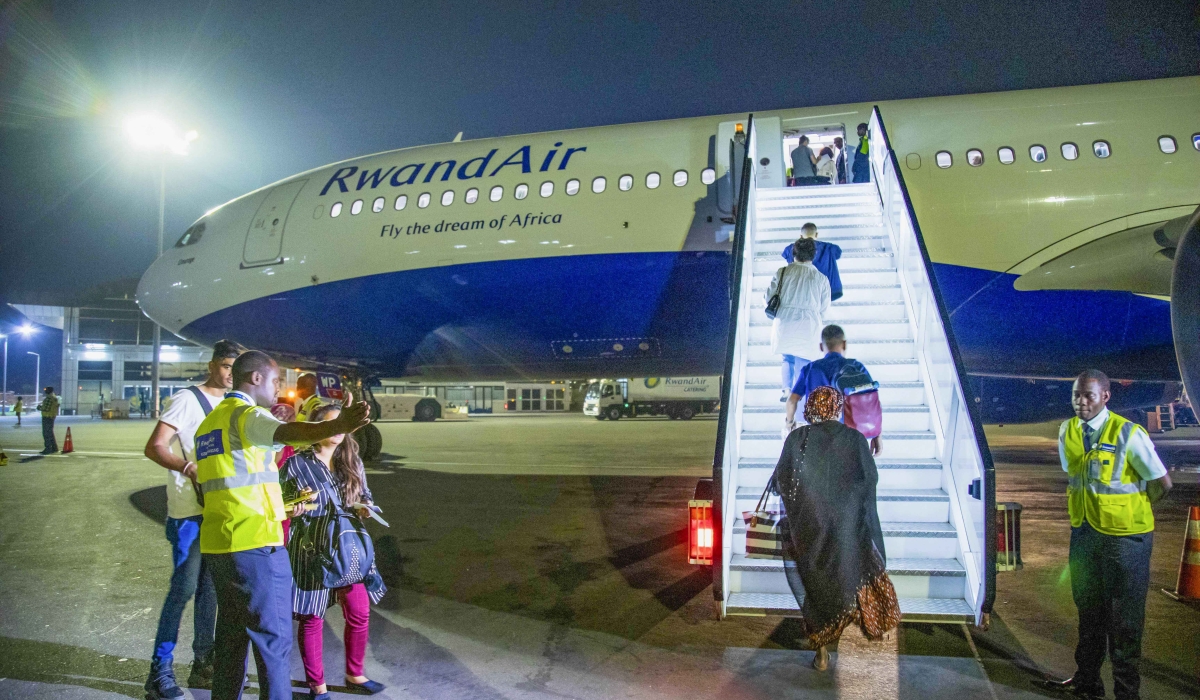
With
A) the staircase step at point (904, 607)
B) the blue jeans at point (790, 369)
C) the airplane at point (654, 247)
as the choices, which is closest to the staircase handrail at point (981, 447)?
the staircase step at point (904, 607)

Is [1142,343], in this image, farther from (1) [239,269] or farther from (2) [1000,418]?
(1) [239,269]

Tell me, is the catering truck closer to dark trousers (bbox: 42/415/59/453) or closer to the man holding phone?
dark trousers (bbox: 42/415/59/453)

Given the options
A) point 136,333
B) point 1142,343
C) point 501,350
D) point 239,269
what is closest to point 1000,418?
point 1142,343

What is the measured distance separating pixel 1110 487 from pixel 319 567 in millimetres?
3857

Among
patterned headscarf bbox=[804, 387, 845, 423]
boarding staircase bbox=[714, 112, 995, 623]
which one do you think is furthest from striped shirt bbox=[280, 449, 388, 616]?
patterned headscarf bbox=[804, 387, 845, 423]

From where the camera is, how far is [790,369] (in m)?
5.37

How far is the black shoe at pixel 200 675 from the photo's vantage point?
3.69 meters

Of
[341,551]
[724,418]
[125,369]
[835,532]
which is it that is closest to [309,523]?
[341,551]

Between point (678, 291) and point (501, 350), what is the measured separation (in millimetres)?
3063

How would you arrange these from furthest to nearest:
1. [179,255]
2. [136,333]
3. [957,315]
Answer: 1. [136,333]
2. [179,255]
3. [957,315]

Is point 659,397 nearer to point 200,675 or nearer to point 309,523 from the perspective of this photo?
point 200,675

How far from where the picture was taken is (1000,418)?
12039 mm

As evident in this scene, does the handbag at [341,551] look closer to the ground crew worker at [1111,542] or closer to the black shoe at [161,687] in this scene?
the black shoe at [161,687]

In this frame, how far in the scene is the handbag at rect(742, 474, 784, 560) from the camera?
393 centimetres
